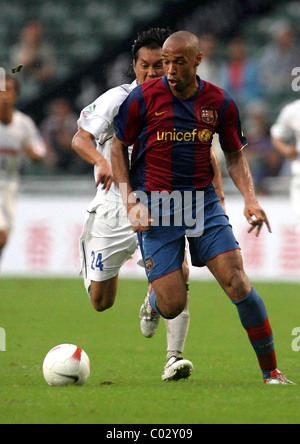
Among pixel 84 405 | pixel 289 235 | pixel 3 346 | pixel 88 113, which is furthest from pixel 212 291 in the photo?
pixel 84 405

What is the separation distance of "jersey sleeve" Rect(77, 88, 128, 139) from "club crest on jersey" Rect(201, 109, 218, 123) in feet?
3.06

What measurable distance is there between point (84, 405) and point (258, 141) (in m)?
11.5


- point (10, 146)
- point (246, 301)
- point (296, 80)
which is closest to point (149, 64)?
point (246, 301)

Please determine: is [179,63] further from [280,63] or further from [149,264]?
[280,63]

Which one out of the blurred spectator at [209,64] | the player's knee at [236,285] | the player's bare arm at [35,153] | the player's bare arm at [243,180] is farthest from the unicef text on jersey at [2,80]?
the player's knee at [236,285]

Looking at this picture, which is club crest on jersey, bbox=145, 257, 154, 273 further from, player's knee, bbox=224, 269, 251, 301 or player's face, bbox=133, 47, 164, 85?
player's face, bbox=133, 47, 164, 85

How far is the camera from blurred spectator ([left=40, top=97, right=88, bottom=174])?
50.6 ft

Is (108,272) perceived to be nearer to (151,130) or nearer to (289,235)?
(151,130)

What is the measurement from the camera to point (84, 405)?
5.03m

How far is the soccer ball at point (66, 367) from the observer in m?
5.75

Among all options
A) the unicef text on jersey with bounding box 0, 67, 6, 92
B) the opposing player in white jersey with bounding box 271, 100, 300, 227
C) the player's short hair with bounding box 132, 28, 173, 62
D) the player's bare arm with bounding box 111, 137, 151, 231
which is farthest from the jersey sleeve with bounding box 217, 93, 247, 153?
the opposing player in white jersey with bounding box 271, 100, 300, 227

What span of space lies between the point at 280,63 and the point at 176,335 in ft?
36.7

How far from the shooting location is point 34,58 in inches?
616

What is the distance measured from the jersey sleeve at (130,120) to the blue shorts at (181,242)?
57 centimetres
